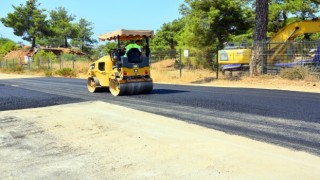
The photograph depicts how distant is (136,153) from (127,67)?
316 inches

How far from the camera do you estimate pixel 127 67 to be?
14055mm

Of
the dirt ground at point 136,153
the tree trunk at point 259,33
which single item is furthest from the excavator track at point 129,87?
the tree trunk at point 259,33

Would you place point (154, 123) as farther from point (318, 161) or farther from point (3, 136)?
point (318, 161)

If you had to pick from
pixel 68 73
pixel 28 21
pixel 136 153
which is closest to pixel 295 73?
pixel 136 153

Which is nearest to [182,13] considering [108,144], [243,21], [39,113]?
[243,21]

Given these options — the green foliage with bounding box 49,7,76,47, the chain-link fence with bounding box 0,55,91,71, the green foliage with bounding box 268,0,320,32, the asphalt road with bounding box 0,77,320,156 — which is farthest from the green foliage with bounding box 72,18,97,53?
the asphalt road with bounding box 0,77,320,156

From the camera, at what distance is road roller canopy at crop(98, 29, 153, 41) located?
1405cm

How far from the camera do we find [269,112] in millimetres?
9805

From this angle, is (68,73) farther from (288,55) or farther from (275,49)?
(288,55)

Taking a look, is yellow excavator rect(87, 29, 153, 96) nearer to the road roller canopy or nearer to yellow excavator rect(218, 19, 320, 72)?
the road roller canopy

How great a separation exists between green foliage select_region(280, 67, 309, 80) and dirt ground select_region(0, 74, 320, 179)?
37.0 ft

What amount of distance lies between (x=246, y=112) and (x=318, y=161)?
169 inches

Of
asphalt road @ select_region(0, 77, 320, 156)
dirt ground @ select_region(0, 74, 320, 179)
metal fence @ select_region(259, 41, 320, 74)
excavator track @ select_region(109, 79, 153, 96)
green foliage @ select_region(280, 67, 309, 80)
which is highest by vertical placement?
metal fence @ select_region(259, 41, 320, 74)

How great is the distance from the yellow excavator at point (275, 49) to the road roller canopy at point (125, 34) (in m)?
7.79
